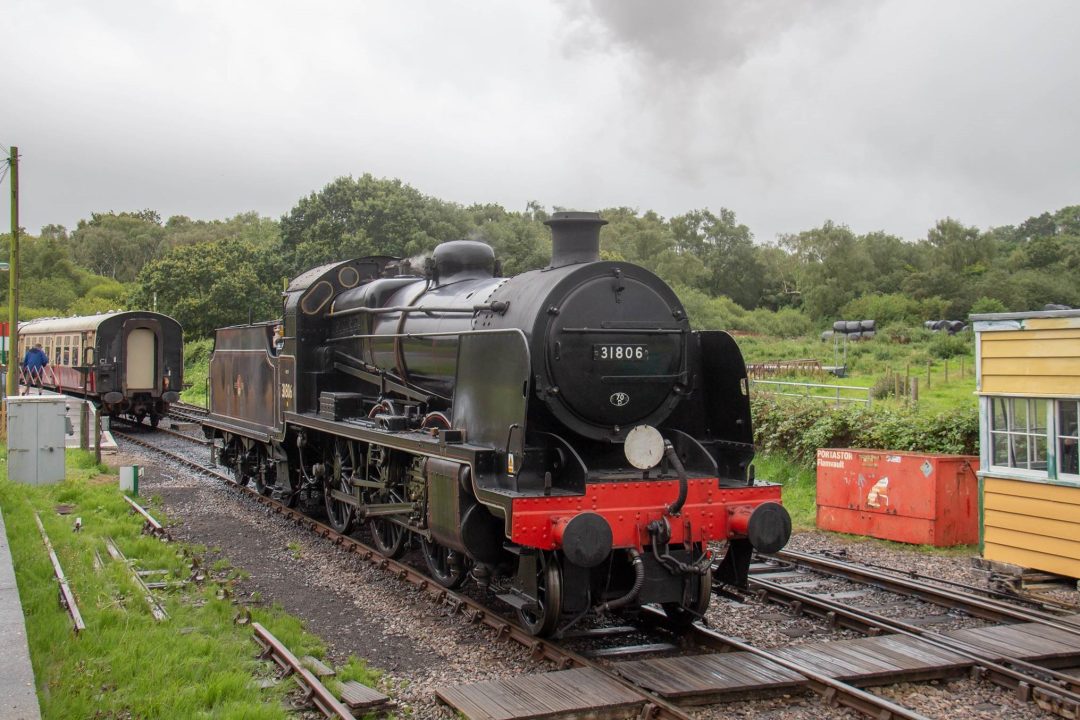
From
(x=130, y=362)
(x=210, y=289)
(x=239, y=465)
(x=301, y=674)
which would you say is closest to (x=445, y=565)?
(x=301, y=674)

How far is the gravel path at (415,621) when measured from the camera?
5352mm

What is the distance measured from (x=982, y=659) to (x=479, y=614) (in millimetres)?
3458

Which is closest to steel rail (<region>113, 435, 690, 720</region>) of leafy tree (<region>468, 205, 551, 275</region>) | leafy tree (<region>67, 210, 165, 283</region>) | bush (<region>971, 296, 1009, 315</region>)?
leafy tree (<region>468, 205, 551, 275</region>)

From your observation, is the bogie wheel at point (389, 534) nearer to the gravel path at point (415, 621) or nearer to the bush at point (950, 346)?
the gravel path at point (415, 621)

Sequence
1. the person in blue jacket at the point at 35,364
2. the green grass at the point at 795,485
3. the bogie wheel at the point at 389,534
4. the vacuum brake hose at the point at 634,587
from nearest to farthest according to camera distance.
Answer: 1. the vacuum brake hose at the point at 634,587
2. the bogie wheel at the point at 389,534
3. the green grass at the point at 795,485
4. the person in blue jacket at the point at 35,364

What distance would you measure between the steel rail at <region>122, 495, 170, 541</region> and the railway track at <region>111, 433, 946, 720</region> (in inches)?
106

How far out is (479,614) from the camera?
22.7 feet

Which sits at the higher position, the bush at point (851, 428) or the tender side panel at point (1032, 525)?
the bush at point (851, 428)

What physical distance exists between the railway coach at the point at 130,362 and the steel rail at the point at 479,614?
1201 cm

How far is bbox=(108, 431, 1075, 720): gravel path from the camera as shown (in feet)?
17.6

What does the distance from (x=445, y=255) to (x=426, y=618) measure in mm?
3624

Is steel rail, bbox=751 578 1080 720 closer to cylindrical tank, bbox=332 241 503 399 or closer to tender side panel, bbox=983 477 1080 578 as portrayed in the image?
tender side panel, bbox=983 477 1080 578

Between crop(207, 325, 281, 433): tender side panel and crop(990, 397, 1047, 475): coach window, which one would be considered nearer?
crop(990, 397, 1047, 475): coach window

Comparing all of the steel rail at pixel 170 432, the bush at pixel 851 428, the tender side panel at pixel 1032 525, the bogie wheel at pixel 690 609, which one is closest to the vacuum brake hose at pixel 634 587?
the bogie wheel at pixel 690 609
